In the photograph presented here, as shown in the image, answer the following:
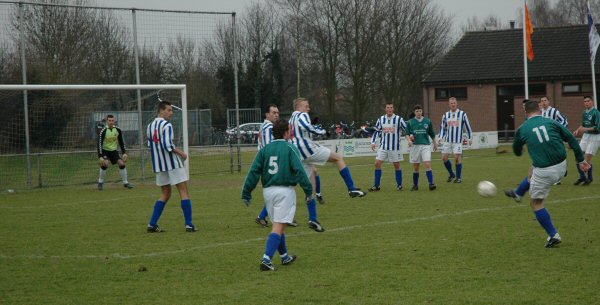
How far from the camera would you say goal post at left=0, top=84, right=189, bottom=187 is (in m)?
20.6

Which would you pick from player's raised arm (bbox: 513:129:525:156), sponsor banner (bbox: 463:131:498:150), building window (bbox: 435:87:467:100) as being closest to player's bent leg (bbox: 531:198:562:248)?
player's raised arm (bbox: 513:129:525:156)

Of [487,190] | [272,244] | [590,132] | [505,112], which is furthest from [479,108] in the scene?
[272,244]

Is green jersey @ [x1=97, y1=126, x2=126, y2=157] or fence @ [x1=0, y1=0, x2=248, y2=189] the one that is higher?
fence @ [x1=0, y1=0, x2=248, y2=189]

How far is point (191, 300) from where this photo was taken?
7.33m

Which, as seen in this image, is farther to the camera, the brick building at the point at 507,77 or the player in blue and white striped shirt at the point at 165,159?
the brick building at the point at 507,77

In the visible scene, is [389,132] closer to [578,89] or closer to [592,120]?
[592,120]

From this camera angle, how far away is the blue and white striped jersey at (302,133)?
13.0 meters

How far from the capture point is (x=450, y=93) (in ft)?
173

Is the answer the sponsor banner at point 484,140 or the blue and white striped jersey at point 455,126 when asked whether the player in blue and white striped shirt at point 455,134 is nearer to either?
the blue and white striped jersey at point 455,126

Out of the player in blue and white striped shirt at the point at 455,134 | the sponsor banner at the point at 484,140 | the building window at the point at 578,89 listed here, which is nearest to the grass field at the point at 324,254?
the player in blue and white striped shirt at the point at 455,134

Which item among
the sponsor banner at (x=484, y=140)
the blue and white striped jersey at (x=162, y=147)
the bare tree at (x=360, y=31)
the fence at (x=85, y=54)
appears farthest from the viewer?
the bare tree at (x=360, y=31)

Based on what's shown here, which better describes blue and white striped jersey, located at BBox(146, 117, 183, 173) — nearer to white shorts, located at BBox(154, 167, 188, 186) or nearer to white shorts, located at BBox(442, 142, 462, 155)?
white shorts, located at BBox(154, 167, 188, 186)

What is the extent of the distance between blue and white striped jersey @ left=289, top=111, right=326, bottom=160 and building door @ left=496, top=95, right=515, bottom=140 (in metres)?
39.4

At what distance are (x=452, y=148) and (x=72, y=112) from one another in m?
10.6
